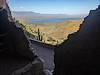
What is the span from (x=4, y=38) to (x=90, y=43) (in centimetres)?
602

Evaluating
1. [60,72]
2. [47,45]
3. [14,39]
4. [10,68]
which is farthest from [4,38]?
[47,45]

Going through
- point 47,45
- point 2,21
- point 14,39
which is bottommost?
point 47,45

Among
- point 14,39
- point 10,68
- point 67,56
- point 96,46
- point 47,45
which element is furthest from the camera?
point 47,45

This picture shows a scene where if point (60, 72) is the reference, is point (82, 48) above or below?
above

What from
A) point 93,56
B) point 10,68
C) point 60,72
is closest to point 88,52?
point 93,56

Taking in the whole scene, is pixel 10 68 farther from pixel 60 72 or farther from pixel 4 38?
pixel 60 72

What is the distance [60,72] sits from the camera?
5.39 feet

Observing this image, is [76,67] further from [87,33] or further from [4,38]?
[4,38]

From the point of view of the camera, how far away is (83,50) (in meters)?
1.50

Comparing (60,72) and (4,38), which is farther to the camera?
(4,38)

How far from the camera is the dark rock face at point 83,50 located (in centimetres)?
144

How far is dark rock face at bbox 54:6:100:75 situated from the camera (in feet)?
4.72

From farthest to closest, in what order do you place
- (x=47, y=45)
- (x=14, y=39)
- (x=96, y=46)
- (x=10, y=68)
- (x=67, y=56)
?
(x=47, y=45)
(x=14, y=39)
(x=10, y=68)
(x=67, y=56)
(x=96, y=46)

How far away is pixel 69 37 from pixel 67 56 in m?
0.13
